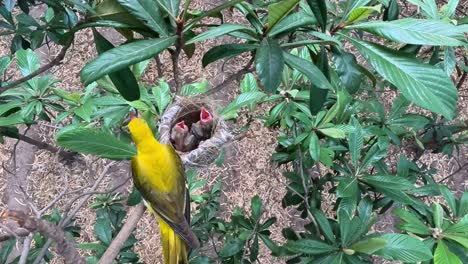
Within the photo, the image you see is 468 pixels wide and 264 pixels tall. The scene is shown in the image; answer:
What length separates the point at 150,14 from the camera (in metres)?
0.68

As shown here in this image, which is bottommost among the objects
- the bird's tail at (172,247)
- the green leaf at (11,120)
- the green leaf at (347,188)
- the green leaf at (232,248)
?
the green leaf at (232,248)

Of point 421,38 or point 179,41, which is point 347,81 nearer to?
point 421,38

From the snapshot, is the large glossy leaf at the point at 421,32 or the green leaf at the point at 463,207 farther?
the green leaf at the point at 463,207

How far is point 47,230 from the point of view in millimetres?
720

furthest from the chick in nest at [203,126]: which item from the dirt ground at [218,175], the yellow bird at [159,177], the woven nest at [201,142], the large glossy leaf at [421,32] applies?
the dirt ground at [218,175]

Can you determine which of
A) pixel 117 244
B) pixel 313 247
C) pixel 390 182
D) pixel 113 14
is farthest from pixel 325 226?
pixel 113 14

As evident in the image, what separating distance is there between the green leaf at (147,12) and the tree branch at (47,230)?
34cm

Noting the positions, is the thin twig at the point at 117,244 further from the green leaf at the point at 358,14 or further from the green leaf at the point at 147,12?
the green leaf at the point at 358,14

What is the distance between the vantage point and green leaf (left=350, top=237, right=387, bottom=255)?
94 centimetres

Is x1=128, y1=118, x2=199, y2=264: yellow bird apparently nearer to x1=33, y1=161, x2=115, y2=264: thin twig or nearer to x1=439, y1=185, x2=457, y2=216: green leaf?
x1=33, y1=161, x2=115, y2=264: thin twig

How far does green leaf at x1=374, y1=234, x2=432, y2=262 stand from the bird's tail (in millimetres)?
488

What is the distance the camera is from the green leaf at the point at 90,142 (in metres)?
0.72

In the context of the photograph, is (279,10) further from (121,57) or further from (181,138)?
(181,138)

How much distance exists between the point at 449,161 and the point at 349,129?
1.47 meters
